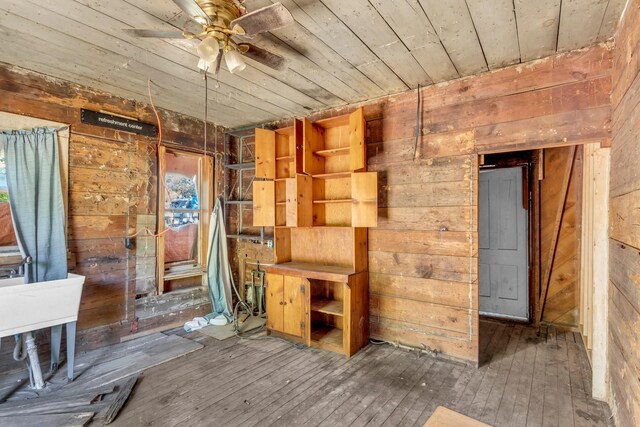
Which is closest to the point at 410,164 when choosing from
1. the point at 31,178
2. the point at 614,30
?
the point at 614,30

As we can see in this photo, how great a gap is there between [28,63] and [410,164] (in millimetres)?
3361

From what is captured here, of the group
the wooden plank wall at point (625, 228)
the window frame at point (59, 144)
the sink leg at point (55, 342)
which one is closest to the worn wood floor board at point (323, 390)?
the wooden plank wall at point (625, 228)

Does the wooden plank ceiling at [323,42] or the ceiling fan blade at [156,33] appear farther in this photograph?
the wooden plank ceiling at [323,42]

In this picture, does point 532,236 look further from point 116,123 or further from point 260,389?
point 116,123

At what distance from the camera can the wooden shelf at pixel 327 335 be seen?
303 cm

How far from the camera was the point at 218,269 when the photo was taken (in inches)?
150

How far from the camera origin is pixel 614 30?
6.59 ft

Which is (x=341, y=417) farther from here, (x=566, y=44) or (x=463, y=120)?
(x=566, y=44)

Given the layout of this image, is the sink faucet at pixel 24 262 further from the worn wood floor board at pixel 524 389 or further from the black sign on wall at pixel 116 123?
the worn wood floor board at pixel 524 389

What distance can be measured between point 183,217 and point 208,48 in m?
2.75

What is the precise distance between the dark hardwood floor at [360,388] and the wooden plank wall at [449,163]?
1.21 ft

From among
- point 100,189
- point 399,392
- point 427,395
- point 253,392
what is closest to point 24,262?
point 100,189

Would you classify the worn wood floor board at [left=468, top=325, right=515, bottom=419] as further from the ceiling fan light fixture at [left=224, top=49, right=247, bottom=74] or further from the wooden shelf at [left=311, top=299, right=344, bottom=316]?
the ceiling fan light fixture at [left=224, top=49, right=247, bottom=74]

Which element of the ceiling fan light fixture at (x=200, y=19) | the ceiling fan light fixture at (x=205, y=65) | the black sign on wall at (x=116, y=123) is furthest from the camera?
the black sign on wall at (x=116, y=123)
